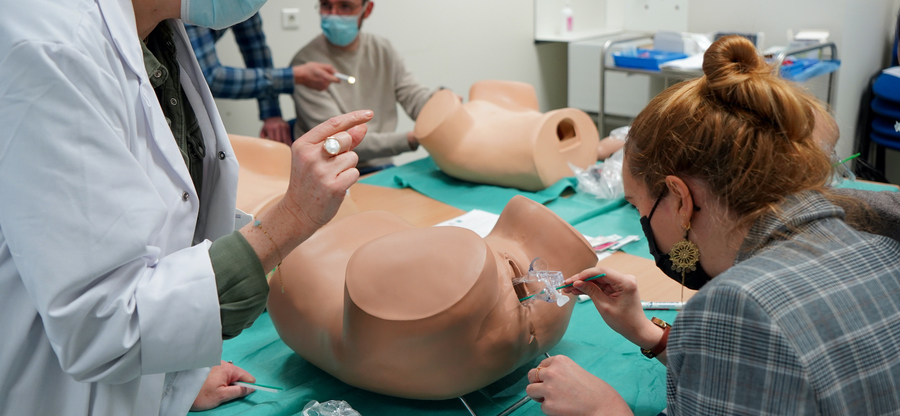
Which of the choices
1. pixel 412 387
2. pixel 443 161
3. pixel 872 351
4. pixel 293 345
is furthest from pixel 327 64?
pixel 872 351

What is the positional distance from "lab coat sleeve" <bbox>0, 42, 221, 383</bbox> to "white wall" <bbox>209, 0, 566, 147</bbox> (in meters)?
2.90

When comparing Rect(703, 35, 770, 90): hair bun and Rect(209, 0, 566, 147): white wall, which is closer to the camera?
Rect(703, 35, 770, 90): hair bun

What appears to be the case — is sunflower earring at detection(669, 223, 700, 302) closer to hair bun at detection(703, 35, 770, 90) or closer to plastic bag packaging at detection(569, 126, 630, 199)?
hair bun at detection(703, 35, 770, 90)

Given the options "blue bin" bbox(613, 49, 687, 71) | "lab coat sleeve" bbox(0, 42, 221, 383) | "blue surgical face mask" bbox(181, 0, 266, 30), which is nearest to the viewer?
"lab coat sleeve" bbox(0, 42, 221, 383)

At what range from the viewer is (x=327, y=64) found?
304 centimetres

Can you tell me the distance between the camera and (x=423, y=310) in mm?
1066

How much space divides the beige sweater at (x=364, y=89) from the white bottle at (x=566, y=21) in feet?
6.35

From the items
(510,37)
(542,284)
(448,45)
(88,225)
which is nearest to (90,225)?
(88,225)

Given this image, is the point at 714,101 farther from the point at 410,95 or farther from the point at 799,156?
the point at 410,95

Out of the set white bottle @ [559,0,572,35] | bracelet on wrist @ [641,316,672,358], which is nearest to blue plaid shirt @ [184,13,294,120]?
bracelet on wrist @ [641,316,672,358]

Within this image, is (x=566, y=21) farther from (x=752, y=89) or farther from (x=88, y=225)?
(x=88, y=225)

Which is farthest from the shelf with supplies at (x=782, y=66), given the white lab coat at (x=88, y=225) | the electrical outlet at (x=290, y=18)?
the white lab coat at (x=88, y=225)

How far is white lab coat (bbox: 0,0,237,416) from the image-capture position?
76cm

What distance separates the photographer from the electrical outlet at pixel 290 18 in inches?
145
